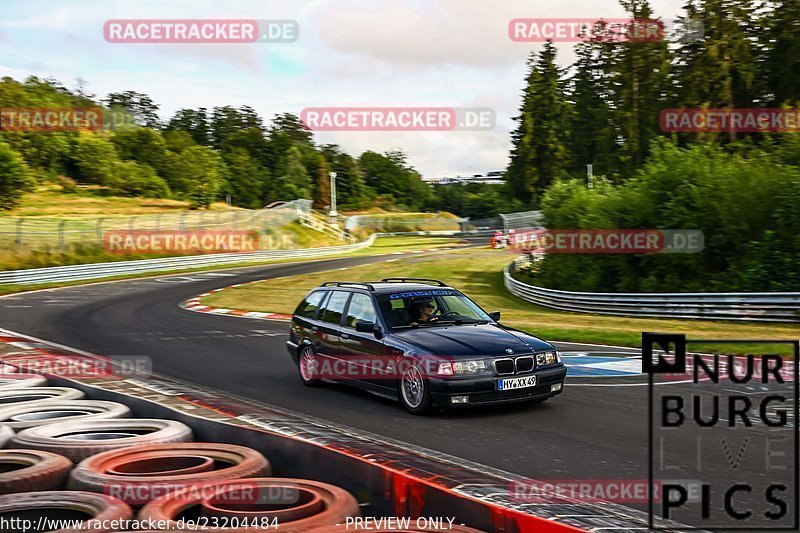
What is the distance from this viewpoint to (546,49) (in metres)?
96.7

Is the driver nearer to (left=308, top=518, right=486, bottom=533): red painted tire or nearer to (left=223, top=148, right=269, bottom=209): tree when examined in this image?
(left=308, top=518, right=486, bottom=533): red painted tire

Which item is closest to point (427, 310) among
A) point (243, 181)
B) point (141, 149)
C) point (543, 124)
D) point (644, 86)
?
point (644, 86)

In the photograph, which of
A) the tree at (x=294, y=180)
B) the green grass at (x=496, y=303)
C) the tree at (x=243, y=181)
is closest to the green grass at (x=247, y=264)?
the green grass at (x=496, y=303)

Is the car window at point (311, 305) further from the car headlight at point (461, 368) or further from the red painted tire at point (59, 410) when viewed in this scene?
the red painted tire at point (59, 410)

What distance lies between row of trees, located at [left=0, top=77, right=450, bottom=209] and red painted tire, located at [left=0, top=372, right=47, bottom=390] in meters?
61.6

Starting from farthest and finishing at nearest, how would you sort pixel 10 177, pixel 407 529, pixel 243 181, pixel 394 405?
pixel 243 181
pixel 10 177
pixel 394 405
pixel 407 529

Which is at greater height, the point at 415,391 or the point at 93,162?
the point at 93,162

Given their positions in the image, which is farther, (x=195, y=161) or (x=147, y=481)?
(x=195, y=161)

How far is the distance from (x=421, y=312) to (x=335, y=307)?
4.85 feet

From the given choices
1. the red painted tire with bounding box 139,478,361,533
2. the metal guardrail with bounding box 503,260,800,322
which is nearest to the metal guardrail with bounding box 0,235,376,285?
the metal guardrail with bounding box 503,260,800,322

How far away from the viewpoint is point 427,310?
34.0 feet

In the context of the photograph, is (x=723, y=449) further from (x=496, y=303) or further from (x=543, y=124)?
(x=543, y=124)

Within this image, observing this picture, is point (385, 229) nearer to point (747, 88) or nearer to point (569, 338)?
point (747, 88)

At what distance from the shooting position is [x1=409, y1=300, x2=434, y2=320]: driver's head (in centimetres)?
1027
